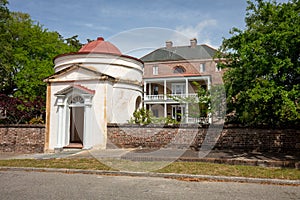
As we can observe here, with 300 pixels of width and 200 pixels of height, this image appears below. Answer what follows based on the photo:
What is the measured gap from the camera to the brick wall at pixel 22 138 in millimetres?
15383

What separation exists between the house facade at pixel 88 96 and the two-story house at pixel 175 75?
13283 mm

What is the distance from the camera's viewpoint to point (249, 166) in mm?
8852

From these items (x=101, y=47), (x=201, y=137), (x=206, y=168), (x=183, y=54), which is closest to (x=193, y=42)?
(x=183, y=54)

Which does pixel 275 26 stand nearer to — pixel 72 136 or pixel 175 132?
pixel 175 132

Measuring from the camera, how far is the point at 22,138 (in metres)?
15.8

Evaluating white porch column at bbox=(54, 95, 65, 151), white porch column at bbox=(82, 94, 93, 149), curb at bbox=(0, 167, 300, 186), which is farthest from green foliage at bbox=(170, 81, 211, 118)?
white porch column at bbox=(54, 95, 65, 151)

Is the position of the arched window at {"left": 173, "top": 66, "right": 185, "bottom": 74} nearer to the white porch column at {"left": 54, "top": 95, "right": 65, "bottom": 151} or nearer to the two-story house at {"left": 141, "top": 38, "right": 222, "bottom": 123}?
the two-story house at {"left": 141, "top": 38, "right": 222, "bottom": 123}

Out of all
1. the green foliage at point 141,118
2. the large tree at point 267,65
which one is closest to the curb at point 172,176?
the large tree at point 267,65

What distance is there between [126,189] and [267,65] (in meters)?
6.62

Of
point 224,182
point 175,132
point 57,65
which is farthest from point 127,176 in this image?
point 57,65

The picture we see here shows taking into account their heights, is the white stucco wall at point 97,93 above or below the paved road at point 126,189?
above

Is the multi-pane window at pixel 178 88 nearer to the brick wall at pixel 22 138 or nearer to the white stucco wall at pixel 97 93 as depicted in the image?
the white stucco wall at pixel 97 93

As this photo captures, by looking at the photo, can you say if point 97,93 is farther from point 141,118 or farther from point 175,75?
point 175,75

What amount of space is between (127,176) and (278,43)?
699cm
